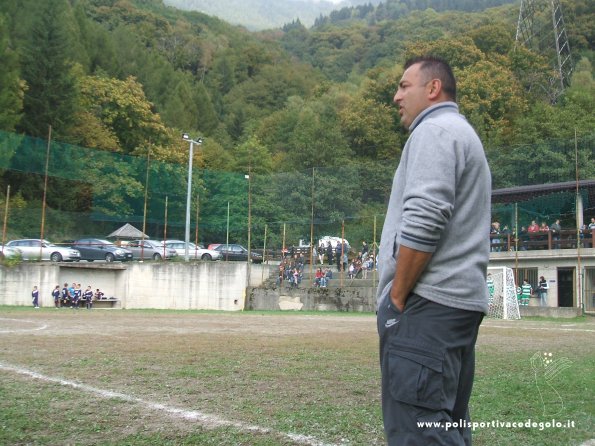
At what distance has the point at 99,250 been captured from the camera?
29875 mm

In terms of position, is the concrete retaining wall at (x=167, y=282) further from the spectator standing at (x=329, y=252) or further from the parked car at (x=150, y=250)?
the spectator standing at (x=329, y=252)

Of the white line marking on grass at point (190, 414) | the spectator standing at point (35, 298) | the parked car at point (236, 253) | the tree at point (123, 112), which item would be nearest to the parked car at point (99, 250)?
the spectator standing at point (35, 298)

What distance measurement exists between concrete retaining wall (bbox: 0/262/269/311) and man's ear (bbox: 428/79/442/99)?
87.3 ft

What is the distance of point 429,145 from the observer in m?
2.62

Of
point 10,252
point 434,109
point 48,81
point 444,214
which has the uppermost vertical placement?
point 48,81

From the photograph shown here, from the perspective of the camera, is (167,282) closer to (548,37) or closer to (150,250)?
(150,250)

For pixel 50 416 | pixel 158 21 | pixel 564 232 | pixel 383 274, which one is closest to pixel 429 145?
pixel 383 274

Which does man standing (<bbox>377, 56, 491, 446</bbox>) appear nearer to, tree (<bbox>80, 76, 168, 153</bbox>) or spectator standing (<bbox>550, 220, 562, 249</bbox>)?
spectator standing (<bbox>550, 220, 562, 249</bbox>)

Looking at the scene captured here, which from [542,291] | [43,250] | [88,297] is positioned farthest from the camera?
[43,250]

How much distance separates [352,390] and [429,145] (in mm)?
3696

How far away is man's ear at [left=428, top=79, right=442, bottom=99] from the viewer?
2.88 m

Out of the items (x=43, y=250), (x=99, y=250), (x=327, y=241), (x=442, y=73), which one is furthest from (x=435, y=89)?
(x=99, y=250)

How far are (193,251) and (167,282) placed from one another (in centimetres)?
328

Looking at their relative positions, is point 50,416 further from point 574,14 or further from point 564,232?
point 574,14
